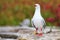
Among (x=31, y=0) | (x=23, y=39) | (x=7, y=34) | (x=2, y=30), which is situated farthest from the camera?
(x=31, y=0)

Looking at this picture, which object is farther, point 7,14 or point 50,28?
point 7,14

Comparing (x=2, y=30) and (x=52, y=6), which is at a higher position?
(x=52, y=6)

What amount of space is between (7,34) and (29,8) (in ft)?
2.23

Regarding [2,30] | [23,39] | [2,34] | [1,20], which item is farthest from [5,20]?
[23,39]

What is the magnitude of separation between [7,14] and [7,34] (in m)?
0.64

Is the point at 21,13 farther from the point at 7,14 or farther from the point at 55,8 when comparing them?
the point at 55,8

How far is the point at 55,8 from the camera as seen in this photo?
11.3 ft

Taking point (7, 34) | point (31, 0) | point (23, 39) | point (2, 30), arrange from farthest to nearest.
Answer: point (31, 0) < point (2, 30) < point (7, 34) < point (23, 39)

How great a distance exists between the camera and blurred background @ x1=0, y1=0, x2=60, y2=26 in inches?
135

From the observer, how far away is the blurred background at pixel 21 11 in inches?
135

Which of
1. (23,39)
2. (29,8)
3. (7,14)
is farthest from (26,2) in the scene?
(23,39)

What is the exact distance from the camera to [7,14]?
11.5ft

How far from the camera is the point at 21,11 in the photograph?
11.3ft

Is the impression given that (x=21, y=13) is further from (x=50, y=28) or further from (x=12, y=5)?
(x=50, y=28)
